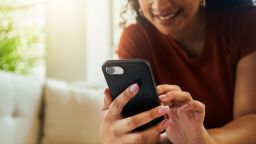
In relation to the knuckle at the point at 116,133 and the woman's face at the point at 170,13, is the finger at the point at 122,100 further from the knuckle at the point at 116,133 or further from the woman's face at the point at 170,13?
the woman's face at the point at 170,13

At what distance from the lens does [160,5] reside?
2.01 feet

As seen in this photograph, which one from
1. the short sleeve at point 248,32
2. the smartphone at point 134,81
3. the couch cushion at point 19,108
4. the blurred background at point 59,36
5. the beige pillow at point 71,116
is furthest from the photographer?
the blurred background at point 59,36

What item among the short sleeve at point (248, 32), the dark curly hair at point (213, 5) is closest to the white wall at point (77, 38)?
the dark curly hair at point (213, 5)

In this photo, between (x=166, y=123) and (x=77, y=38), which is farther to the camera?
(x=77, y=38)

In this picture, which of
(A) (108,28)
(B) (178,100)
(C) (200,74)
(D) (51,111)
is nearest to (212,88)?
(C) (200,74)

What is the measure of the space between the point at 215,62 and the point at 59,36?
1.01 m

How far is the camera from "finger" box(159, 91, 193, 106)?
47 centimetres

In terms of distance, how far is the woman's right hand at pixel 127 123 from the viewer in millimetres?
471

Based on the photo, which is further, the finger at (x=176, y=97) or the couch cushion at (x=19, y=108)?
the couch cushion at (x=19, y=108)

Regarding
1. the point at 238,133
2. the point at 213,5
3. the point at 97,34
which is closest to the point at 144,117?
the point at 238,133

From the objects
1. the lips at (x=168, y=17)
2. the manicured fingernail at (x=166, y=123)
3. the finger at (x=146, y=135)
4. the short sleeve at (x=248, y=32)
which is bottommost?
the finger at (x=146, y=135)

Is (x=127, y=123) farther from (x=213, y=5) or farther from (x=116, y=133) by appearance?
(x=213, y=5)

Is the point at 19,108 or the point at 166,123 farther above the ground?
the point at 166,123

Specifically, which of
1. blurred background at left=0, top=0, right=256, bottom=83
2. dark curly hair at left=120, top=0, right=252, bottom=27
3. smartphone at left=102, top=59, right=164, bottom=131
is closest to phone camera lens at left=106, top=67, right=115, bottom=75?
smartphone at left=102, top=59, right=164, bottom=131
